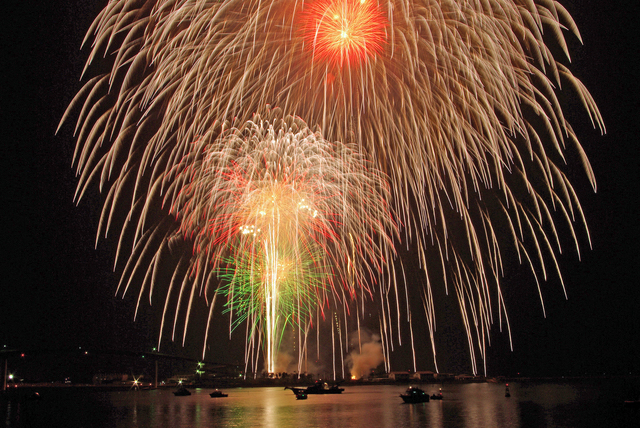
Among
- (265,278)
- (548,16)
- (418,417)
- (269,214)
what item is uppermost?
(548,16)

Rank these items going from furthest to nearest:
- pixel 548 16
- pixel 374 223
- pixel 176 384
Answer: pixel 176 384
pixel 374 223
pixel 548 16

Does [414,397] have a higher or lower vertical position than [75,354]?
lower

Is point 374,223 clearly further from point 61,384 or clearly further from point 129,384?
point 61,384

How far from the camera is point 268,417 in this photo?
37219mm

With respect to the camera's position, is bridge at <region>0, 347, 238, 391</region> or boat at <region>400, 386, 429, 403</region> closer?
boat at <region>400, 386, 429, 403</region>

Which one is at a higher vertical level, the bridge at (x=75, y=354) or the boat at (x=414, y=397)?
the bridge at (x=75, y=354)

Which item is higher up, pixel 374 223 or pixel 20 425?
pixel 374 223

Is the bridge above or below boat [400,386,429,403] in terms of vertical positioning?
above

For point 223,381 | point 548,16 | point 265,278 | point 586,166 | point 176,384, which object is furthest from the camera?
point 176,384

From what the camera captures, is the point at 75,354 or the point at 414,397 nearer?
the point at 414,397

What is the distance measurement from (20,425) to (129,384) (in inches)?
4113

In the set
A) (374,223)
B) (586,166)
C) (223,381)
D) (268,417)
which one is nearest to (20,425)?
(268,417)

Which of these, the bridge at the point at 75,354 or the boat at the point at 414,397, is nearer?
the boat at the point at 414,397

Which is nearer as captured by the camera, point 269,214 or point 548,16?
point 548,16
